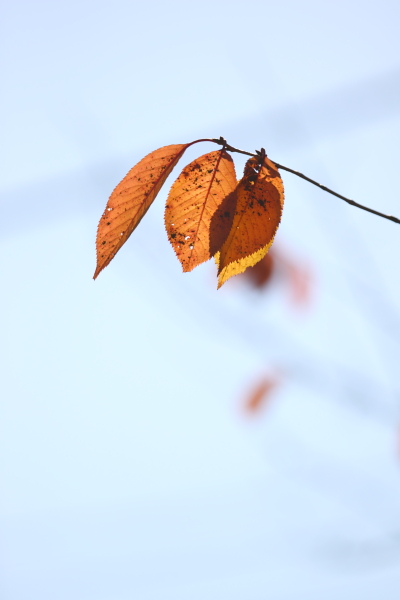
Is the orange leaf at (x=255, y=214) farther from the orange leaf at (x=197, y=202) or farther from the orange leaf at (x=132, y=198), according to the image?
the orange leaf at (x=132, y=198)

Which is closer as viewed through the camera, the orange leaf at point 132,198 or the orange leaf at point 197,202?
the orange leaf at point 132,198

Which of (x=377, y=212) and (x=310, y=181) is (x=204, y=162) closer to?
(x=310, y=181)

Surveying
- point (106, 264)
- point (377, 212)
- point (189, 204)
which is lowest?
point (377, 212)

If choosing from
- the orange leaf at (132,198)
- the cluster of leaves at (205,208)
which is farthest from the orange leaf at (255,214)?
the orange leaf at (132,198)

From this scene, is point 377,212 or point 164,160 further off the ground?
point 164,160

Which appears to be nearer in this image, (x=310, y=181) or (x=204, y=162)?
(x=310, y=181)

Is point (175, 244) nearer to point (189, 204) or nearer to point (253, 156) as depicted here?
point (189, 204)

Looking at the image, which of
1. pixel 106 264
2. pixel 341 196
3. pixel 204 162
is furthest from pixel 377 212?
pixel 106 264
